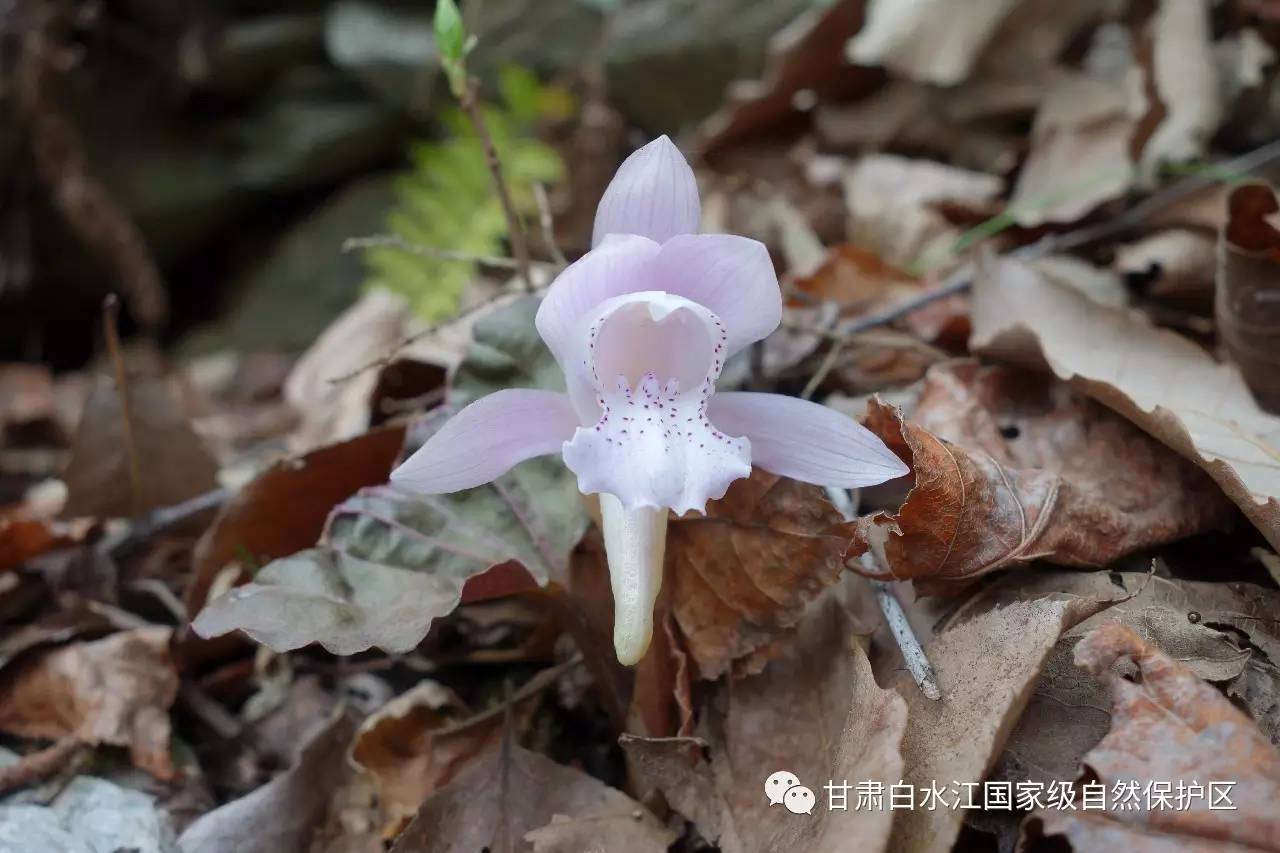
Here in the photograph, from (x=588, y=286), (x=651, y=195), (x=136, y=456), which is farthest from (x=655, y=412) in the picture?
(x=136, y=456)

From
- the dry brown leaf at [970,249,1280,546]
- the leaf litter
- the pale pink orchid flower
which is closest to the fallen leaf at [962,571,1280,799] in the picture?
the leaf litter

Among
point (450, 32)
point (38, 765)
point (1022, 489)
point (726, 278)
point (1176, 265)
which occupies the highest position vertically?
point (450, 32)

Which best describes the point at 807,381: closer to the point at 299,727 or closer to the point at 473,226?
the point at 299,727

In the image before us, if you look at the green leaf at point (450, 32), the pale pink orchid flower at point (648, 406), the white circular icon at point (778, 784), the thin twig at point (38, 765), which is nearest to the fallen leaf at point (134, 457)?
the thin twig at point (38, 765)

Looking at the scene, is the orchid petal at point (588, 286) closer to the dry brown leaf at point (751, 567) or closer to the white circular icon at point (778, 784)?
the dry brown leaf at point (751, 567)

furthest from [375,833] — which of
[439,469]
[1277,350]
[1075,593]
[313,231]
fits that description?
[313,231]

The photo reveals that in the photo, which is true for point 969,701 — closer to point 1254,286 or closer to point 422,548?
point 422,548
